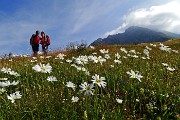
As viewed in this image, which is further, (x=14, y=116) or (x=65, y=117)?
(x=14, y=116)

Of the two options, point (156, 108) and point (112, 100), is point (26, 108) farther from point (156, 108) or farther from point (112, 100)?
point (156, 108)

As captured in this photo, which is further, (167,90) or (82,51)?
(82,51)

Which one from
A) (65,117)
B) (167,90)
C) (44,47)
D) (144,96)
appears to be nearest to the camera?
(65,117)

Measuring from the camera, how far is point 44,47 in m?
24.9

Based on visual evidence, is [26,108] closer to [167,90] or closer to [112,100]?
[112,100]

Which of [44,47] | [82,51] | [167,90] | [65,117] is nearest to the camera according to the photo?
[65,117]

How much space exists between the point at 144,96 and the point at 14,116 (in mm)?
2077

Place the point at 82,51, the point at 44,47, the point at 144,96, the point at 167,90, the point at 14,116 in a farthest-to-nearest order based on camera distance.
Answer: the point at 44,47
the point at 82,51
the point at 167,90
the point at 144,96
the point at 14,116

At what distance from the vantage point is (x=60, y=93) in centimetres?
642

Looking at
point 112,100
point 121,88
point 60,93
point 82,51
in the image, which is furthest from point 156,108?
point 82,51

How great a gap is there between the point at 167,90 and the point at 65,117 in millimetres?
2206

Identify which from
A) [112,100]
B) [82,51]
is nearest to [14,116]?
[112,100]

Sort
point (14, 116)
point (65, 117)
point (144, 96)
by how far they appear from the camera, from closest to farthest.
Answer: point (65, 117), point (14, 116), point (144, 96)

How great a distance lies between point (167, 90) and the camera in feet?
21.4
